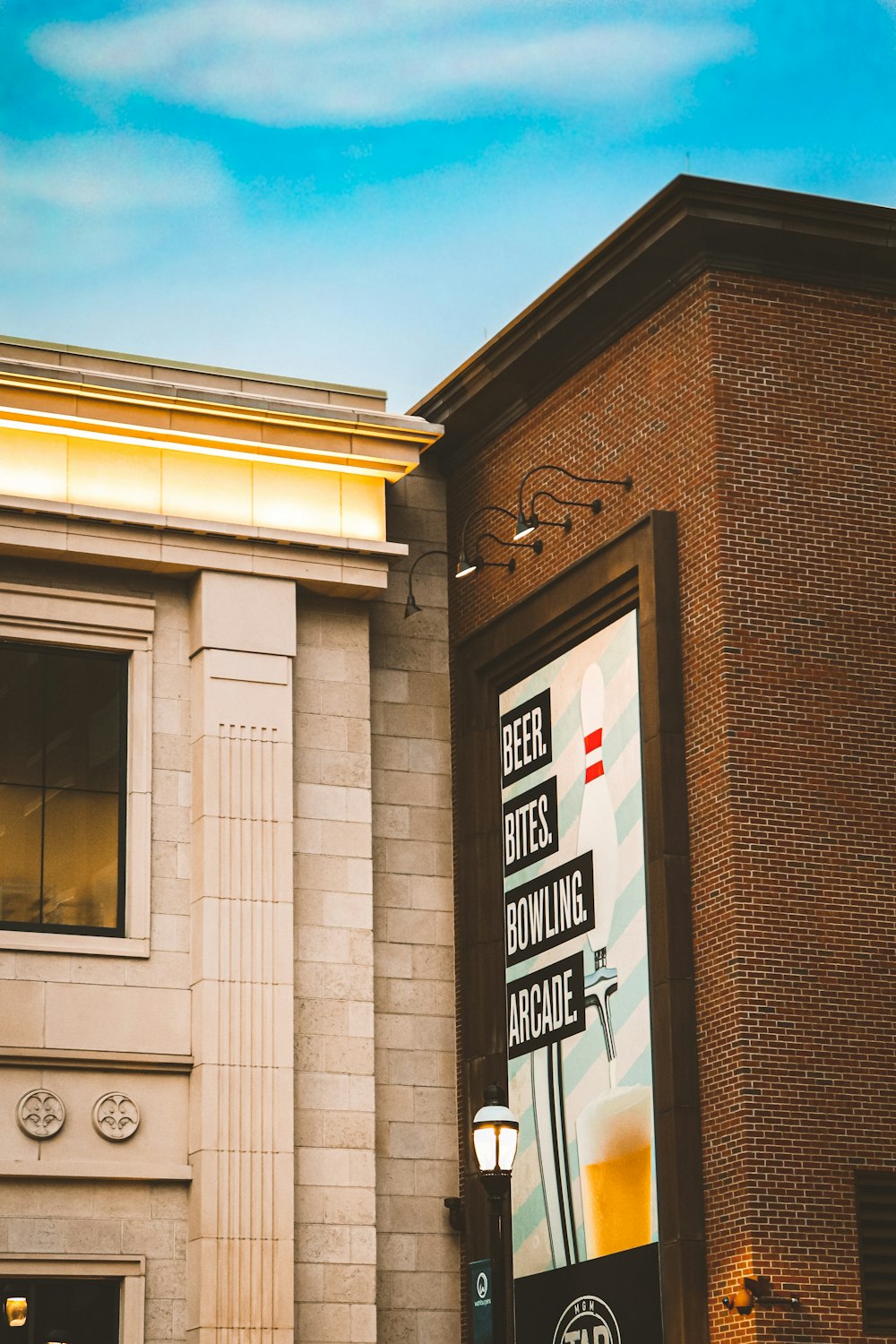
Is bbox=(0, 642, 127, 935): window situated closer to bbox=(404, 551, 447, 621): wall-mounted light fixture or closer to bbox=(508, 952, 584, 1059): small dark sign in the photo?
bbox=(404, 551, 447, 621): wall-mounted light fixture

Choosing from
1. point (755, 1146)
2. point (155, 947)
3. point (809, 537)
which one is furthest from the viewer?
point (155, 947)

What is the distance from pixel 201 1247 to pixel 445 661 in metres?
7.75

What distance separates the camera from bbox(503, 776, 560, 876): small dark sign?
2330 cm

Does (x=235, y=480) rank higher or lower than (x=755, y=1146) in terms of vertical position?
higher

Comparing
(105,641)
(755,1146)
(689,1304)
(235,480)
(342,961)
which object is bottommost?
(689,1304)

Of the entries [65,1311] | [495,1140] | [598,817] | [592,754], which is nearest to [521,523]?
[592,754]

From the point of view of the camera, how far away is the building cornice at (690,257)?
70.0ft

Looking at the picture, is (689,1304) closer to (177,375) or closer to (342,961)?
(342,961)

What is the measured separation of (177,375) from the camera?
24312mm

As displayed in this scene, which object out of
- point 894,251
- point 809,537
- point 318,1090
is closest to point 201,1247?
point 318,1090

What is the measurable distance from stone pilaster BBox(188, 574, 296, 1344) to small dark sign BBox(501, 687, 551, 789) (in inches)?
100

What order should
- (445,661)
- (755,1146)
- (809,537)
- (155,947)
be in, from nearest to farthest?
1. (755,1146)
2. (809,537)
3. (155,947)
4. (445,661)

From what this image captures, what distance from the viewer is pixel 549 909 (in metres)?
23.1

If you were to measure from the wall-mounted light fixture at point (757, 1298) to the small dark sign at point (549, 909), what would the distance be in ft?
14.7
